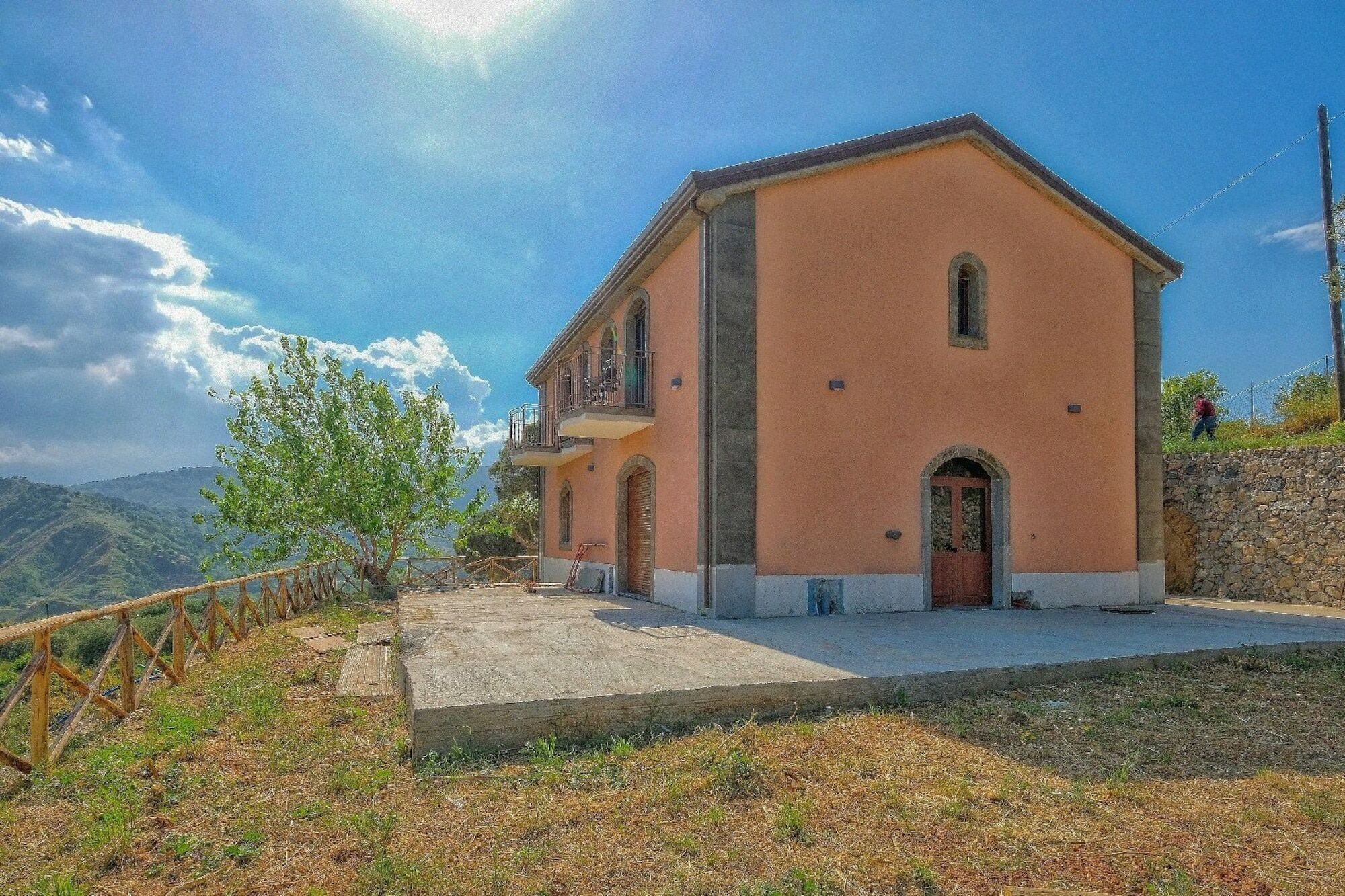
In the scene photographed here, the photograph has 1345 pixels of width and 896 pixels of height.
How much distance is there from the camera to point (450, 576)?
2030 centimetres

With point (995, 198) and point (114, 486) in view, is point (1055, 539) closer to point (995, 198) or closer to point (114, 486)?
point (995, 198)

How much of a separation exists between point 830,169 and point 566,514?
10.8m

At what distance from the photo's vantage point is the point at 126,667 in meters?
6.08

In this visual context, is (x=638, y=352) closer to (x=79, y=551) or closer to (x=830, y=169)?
(x=830, y=169)

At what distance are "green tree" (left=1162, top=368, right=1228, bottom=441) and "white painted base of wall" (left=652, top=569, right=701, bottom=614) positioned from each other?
17441 millimetres

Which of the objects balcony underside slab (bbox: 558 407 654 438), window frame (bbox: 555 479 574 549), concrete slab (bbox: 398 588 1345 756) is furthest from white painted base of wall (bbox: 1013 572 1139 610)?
window frame (bbox: 555 479 574 549)

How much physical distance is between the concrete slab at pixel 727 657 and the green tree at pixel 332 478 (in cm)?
928

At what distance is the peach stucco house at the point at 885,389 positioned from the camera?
392 inches

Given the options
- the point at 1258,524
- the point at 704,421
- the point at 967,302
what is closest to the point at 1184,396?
the point at 1258,524

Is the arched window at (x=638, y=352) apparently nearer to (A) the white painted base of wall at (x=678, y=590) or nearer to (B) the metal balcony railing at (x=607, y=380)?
(B) the metal balcony railing at (x=607, y=380)

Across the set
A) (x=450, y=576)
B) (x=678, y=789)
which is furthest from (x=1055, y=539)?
(x=450, y=576)

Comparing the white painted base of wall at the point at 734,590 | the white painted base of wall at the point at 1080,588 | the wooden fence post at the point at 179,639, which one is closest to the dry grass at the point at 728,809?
the wooden fence post at the point at 179,639

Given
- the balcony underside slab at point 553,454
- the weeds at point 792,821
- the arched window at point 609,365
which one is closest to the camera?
the weeds at point 792,821

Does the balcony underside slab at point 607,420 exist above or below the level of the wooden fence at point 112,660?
above
